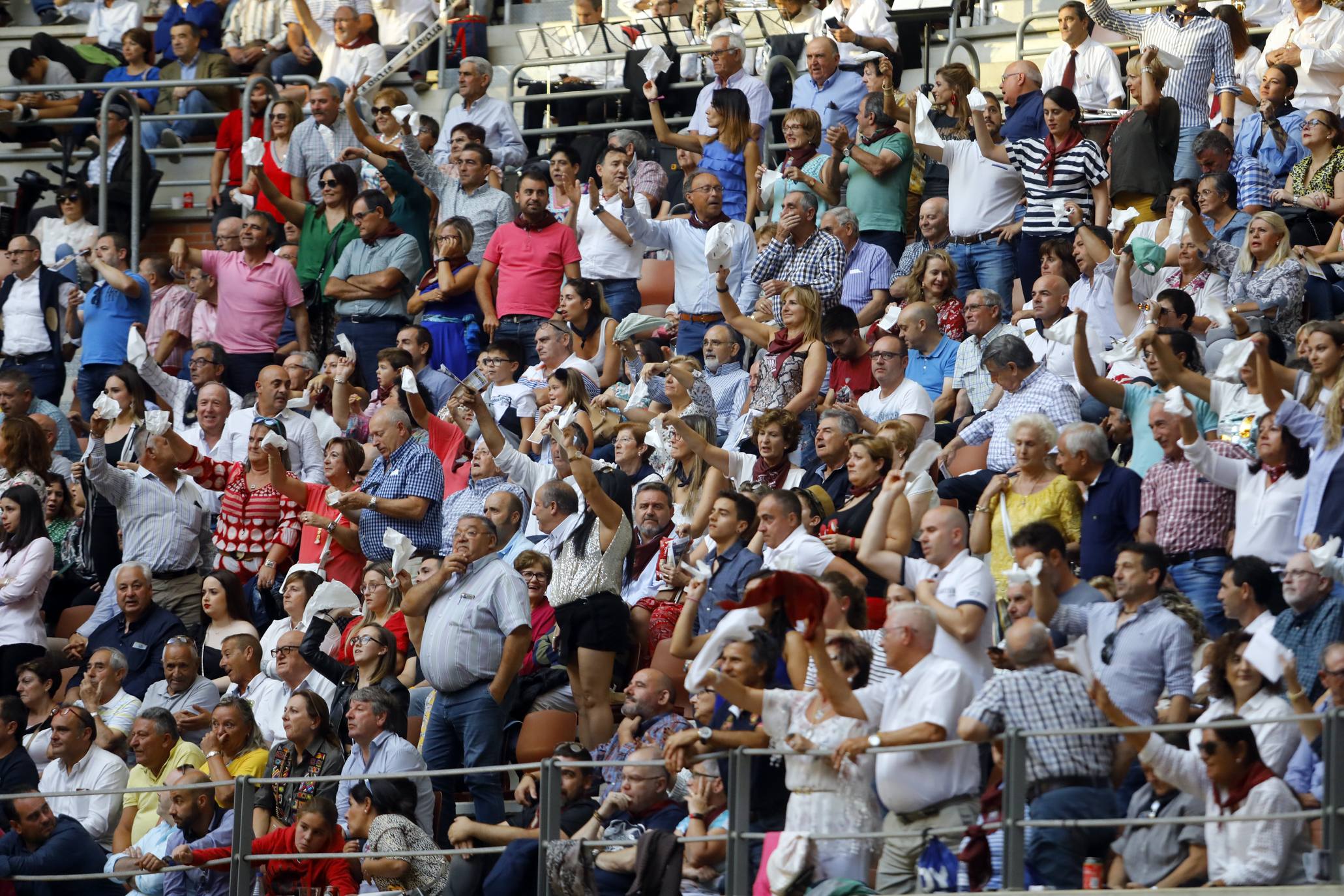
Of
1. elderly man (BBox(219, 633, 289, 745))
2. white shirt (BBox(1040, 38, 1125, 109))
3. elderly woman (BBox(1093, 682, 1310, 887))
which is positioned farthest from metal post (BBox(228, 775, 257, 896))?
white shirt (BBox(1040, 38, 1125, 109))

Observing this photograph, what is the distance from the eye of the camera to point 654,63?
16156mm

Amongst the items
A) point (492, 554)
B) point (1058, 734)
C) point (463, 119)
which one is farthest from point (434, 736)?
point (463, 119)

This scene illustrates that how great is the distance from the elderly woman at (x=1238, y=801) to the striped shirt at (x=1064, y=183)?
20.0 feet

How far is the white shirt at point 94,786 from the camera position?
448 inches

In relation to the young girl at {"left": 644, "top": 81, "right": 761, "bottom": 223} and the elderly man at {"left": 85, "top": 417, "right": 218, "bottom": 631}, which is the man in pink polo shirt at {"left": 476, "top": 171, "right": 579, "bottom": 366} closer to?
the young girl at {"left": 644, "top": 81, "right": 761, "bottom": 223}

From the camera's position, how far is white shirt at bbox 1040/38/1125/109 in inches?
587

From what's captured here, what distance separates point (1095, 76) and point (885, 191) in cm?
170

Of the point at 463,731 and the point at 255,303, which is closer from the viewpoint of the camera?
the point at 463,731

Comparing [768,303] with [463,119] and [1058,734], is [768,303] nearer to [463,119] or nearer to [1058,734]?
[463,119]

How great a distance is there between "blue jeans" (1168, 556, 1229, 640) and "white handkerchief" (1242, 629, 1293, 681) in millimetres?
1583

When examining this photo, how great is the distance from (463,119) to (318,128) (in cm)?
105

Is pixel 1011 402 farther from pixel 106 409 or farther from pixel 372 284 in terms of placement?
pixel 106 409

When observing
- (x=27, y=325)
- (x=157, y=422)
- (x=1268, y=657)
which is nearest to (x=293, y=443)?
(x=157, y=422)

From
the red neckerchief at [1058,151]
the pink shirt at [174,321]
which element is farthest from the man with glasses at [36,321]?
the red neckerchief at [1058,151]
